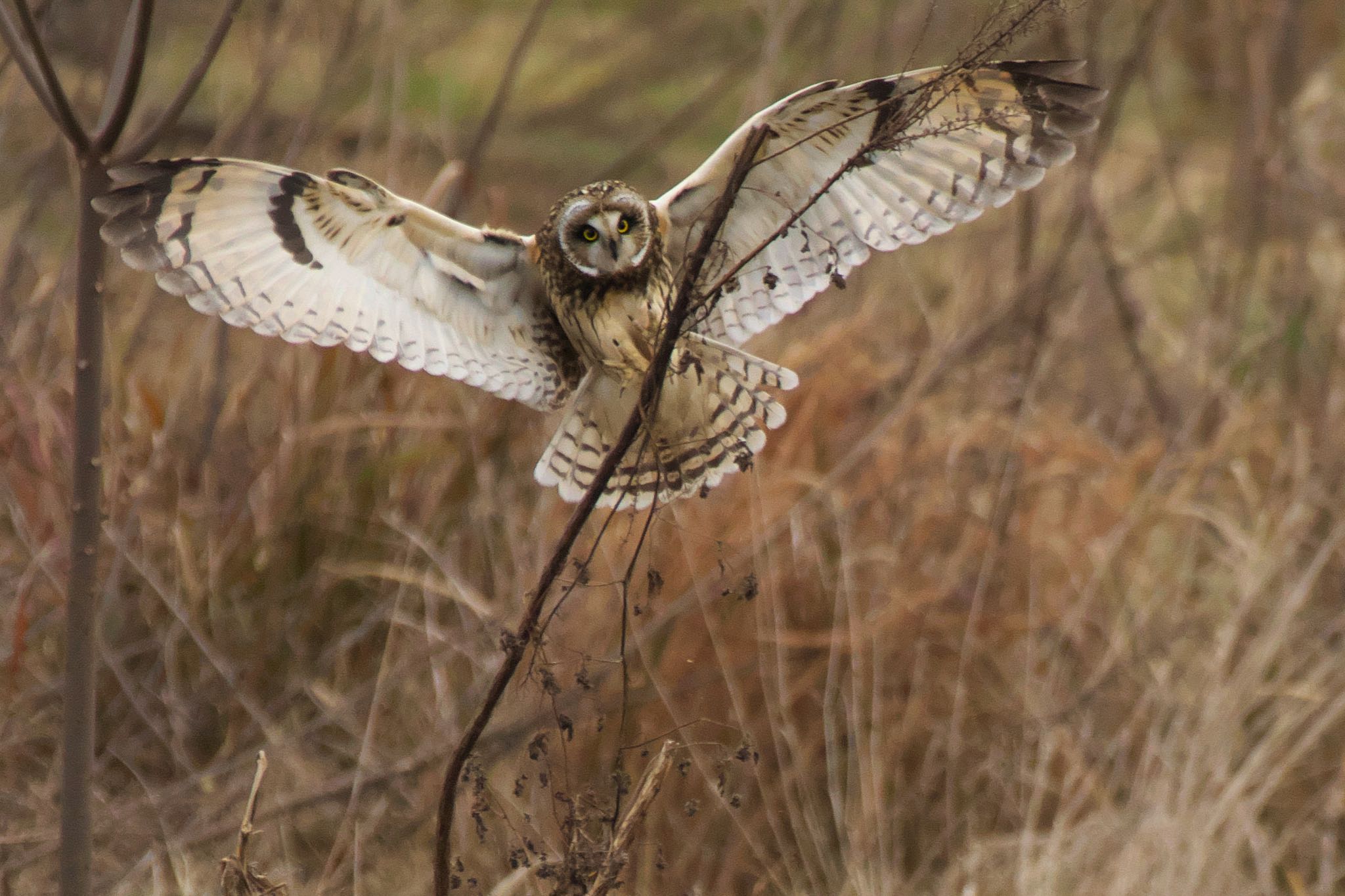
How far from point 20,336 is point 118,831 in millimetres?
1250

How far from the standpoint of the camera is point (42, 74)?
1.55 metres

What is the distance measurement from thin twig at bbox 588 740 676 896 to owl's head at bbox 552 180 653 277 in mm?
812

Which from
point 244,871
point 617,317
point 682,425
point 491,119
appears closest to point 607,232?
point 617,317

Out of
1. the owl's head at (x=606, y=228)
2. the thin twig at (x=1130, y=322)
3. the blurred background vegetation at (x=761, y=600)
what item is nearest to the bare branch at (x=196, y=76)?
the owl's head at (x=606, y=228)

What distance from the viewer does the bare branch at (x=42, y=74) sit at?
1483 mm

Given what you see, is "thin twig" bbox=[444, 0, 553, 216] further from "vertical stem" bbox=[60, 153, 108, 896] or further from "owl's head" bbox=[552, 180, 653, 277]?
"vertical stem" bbox=[60, 153, 108, 896]

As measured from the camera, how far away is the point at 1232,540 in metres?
3.40

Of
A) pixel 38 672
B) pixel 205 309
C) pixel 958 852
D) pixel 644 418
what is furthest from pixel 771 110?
pixel 38 672

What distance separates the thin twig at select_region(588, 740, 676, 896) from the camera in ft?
4.66

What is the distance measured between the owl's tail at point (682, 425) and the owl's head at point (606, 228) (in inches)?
6.8

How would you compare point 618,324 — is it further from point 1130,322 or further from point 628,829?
point 1130,322

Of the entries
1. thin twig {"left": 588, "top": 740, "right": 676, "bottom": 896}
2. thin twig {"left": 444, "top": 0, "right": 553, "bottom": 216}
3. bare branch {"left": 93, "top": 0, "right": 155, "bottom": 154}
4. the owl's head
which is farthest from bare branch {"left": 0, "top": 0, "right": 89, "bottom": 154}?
thin twig {"left": 444, "top": 0, "right": 553, "bottom": 216}

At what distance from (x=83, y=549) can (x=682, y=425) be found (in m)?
0.88

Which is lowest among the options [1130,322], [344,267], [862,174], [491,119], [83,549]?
[83,549]
